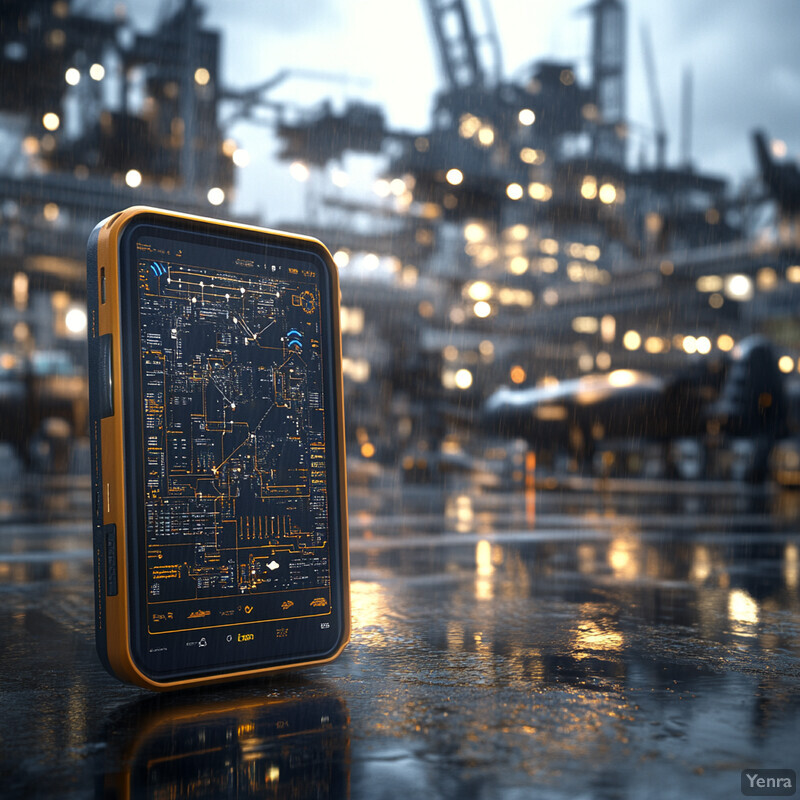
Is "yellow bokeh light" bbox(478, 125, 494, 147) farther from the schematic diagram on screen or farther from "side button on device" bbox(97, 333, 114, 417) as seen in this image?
"side button on device" bbox(97, 333, 114, 417)

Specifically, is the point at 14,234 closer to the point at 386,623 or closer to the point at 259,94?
the point at 259,94

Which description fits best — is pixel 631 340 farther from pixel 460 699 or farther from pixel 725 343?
pixel 460 699

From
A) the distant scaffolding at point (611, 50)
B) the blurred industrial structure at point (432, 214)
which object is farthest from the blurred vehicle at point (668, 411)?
the distant scaffolding at point (611, 50)

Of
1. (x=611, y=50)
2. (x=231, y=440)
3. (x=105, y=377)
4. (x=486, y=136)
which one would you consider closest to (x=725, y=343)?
(x=486, y=136)

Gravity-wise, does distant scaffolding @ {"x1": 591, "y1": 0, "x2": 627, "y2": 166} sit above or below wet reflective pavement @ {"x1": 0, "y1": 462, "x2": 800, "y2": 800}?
above

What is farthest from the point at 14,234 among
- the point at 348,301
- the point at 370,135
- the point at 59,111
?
the point at 370,135

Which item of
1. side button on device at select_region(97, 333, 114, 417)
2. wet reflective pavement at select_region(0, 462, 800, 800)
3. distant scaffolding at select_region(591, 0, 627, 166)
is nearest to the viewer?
wet reflective pavement at select_region(0, 462, 800, 800)

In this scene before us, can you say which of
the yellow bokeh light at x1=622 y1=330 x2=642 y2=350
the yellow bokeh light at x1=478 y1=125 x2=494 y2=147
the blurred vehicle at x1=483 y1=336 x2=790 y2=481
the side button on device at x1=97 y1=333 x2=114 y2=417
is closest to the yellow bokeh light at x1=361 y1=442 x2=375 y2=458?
the blurred vehicle at x1=483 y1=336 x2=790 y2=481
